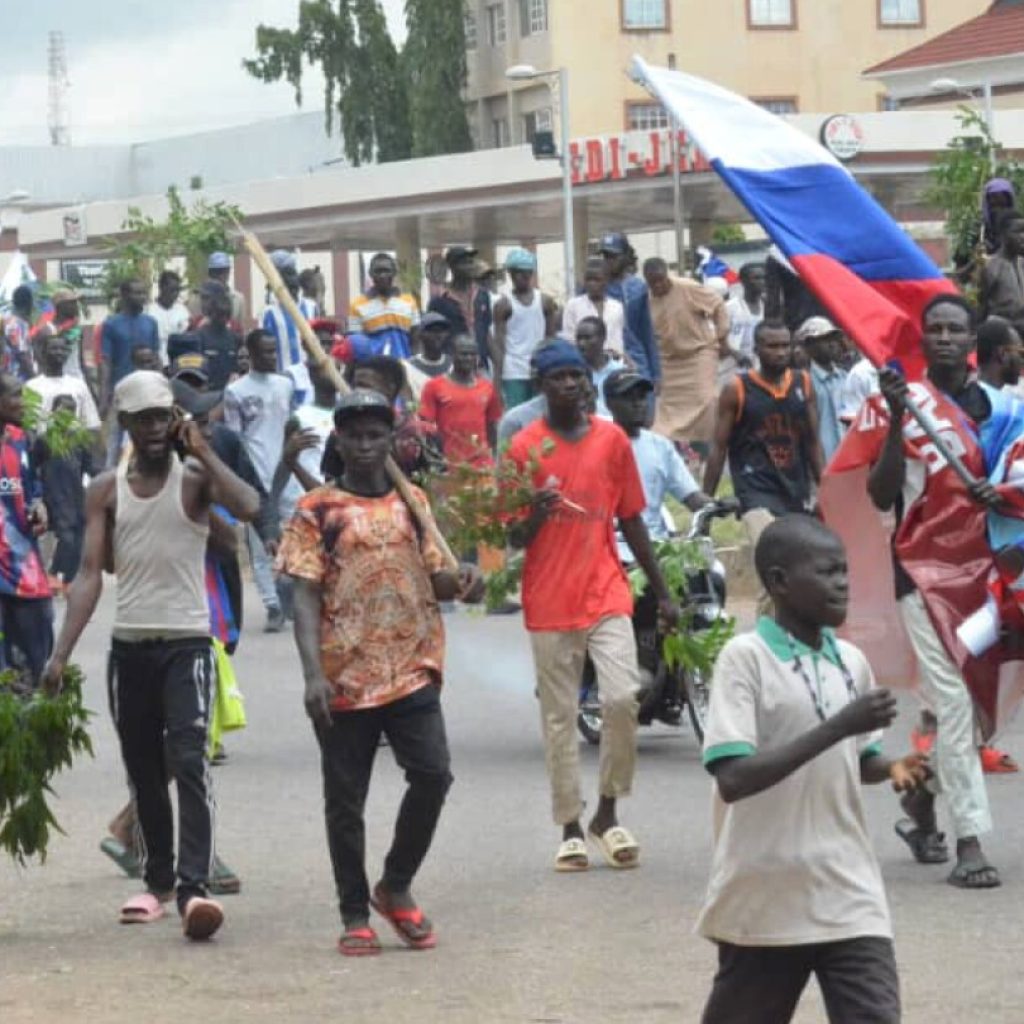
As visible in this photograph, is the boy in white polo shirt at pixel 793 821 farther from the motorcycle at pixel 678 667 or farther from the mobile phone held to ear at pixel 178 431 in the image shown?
the motorcycle at pixel 678 667

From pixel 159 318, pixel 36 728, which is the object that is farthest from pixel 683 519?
pixel 36 728

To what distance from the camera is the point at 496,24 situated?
77.7m

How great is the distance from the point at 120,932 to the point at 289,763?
13.1ft

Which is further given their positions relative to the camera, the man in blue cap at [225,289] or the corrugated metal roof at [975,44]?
the corrugated metal roof at [975,44]

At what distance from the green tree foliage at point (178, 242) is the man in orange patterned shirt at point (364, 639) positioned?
2286 cm

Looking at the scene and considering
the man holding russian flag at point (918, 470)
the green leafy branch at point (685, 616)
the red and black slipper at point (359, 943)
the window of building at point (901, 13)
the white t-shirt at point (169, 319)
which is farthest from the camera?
the window of building at point (901, 13)

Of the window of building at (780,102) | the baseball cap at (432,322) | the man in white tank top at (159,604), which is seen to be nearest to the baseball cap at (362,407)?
the man in white tank top at (159,604)

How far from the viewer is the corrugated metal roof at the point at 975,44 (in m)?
61.8

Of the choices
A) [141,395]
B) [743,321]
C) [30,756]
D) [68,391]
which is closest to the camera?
[30,756]

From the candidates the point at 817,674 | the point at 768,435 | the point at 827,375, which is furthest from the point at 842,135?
the point at 817,674

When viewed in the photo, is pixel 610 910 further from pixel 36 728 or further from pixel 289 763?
pixel 289 763

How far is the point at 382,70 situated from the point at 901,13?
13.5 meters

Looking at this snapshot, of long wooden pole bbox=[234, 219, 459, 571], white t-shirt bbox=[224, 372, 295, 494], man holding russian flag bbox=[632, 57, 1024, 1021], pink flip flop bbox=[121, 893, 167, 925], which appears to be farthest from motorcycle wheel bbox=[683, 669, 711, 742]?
white t-shirt bbox=[224, 372, 295, 494]

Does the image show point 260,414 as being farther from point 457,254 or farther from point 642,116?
point 642,116
